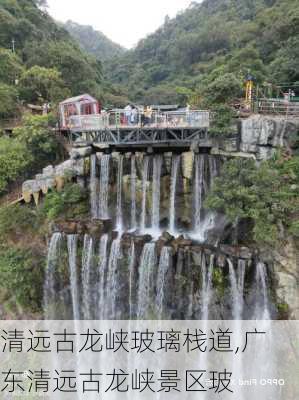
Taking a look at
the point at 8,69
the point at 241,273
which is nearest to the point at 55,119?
the point at 8,69

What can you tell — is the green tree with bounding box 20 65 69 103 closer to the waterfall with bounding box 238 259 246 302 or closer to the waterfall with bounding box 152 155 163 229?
the waterfall with bounding box 152 155 163 229

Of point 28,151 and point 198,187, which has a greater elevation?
point 28,151

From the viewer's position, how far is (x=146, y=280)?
39.9 ft

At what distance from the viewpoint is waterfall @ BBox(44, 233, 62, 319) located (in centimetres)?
1334

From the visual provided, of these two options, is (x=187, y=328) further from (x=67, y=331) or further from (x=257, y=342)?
(x=67, y=331)

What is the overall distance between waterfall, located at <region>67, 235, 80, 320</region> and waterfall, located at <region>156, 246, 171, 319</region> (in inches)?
148

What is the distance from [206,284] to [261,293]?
1945 millimetres

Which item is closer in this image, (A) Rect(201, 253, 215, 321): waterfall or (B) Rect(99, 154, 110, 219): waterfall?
(A) Rect(201, 253, 215, 321): waterfall

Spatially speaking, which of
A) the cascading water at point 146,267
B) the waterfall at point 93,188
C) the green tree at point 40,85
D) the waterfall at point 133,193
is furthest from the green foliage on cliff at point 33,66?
the cascading water at point 146,267

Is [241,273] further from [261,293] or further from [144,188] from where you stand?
[144,188]

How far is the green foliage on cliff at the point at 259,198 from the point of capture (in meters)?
10.5

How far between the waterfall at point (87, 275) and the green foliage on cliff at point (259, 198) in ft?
17.4

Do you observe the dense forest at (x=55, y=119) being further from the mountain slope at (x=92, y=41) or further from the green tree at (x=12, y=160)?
the mountain slope at (x=92, y=41)

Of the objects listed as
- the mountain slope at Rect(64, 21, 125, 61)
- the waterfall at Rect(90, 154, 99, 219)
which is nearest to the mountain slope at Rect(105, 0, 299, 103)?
the waterfall at Rect(90, 154, 99, 219)
